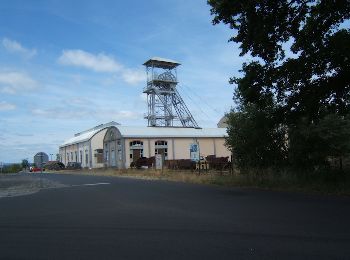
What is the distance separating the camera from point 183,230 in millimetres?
9836

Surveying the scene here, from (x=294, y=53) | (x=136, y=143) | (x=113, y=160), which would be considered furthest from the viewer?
(x=113, y=160)

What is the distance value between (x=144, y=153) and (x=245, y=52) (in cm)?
5104

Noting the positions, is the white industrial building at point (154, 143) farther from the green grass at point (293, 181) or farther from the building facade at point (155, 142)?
the green grass at point (293, 181)

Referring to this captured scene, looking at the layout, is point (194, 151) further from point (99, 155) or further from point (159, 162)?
point (99, 155)

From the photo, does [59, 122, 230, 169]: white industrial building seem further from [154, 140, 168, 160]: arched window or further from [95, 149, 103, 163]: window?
[95, 149, 103, 163]: window

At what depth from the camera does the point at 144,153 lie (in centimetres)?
6919

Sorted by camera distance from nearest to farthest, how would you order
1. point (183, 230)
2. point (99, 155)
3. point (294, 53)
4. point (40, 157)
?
point (183, 230) → point (294, 53) → point (40, 157) → point (99, 155)

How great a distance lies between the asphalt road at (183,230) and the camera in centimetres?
768

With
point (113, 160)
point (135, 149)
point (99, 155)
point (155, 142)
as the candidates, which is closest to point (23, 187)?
point (135, 149)

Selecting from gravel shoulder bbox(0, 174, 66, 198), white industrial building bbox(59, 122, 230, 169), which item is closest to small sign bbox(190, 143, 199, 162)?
gravel shoulder bbox(0, 174, 66, 198)

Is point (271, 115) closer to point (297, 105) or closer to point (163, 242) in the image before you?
point (297, 105)

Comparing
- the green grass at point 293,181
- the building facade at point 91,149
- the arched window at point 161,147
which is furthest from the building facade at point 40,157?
the building facade at point 91,149

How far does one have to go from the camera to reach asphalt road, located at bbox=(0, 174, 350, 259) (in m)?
7.68

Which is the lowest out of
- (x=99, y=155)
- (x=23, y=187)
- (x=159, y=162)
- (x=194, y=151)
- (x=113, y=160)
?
(x=23, y=187)
